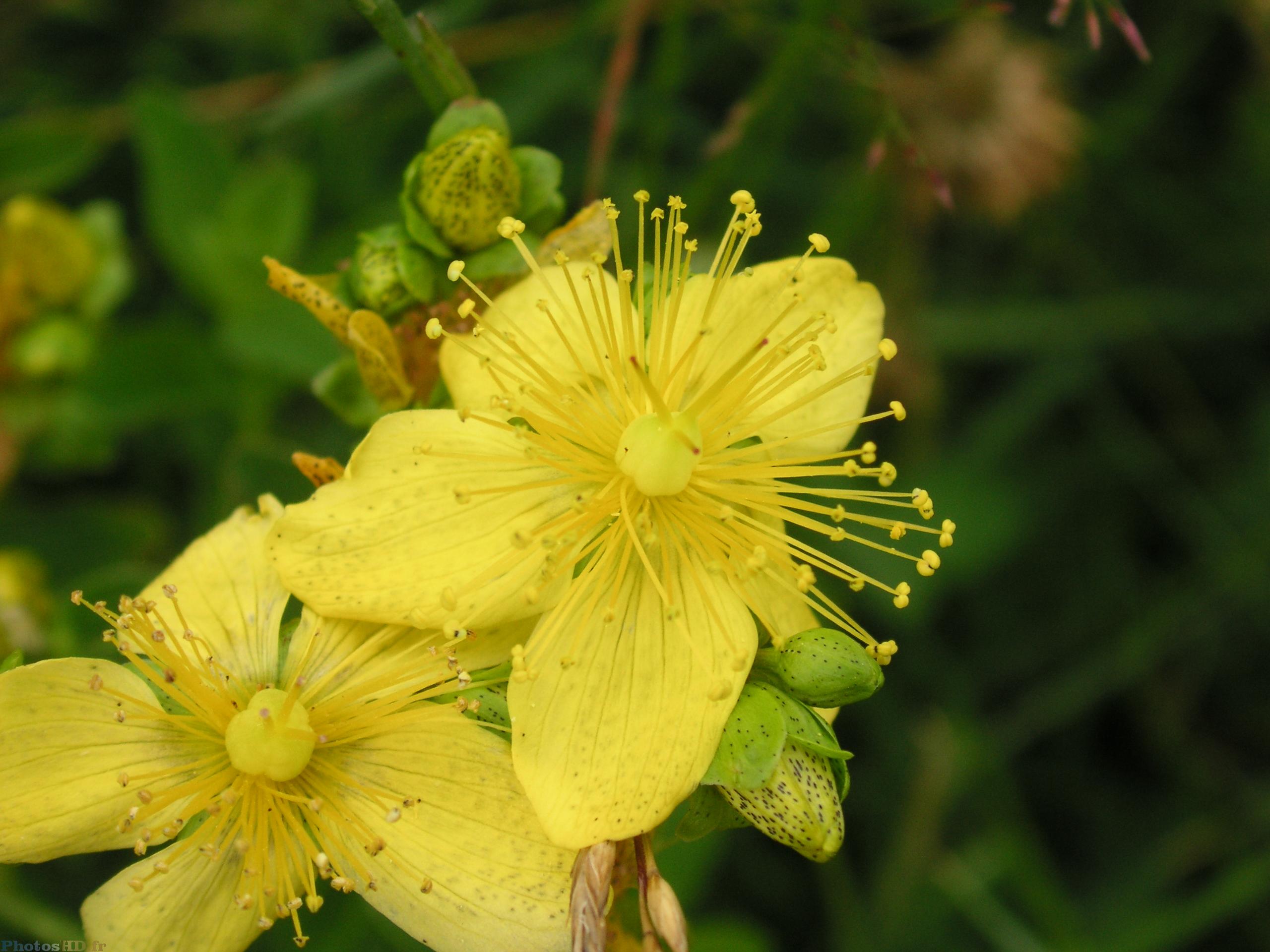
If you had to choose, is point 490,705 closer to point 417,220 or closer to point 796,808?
point 796,808

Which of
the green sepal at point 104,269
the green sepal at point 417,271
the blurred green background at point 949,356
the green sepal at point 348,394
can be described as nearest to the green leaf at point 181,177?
the blurred green background at point 949,356

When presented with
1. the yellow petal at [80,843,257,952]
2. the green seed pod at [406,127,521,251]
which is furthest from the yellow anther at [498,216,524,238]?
the yellow petal at [80,843,257,952]

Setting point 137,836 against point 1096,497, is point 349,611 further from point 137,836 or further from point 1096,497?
point 1096,497

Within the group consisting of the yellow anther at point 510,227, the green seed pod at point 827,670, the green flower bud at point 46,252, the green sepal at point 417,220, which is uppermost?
the yellow anther at point 510,227

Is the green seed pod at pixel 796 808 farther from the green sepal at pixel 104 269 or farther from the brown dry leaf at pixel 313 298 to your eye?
the green sepal at pixel 104 269

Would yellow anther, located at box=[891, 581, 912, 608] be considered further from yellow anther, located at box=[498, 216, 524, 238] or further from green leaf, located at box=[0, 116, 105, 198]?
green leaf, located at box=[0, 116, 105, 198]

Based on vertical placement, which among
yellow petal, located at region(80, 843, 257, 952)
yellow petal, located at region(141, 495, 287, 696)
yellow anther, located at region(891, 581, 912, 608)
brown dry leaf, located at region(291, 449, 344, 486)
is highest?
yellow anther, located at region(891, 581, 912, 608)
